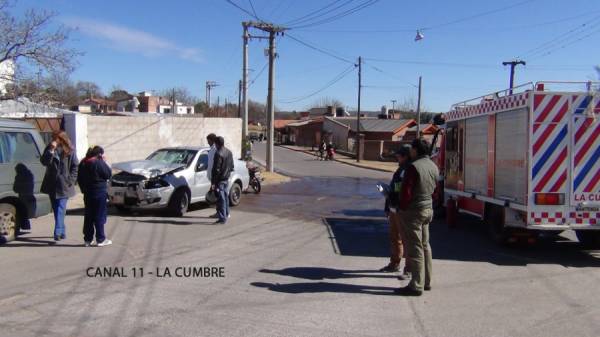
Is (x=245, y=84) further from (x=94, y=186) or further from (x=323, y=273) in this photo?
(x=323, y=273)

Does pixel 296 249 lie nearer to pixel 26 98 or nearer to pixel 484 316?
pixel 484 316

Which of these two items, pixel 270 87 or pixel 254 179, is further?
pixel 270 87

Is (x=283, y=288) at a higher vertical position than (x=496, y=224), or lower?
lower

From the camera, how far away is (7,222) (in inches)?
335

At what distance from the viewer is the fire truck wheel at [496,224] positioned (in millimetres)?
9219

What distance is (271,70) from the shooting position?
Result: 85.7ft

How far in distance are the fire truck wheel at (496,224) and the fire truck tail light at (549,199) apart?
978 mm

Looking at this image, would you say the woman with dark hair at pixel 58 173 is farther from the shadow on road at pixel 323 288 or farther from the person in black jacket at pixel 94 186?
the shadow on road at pixel 323 288

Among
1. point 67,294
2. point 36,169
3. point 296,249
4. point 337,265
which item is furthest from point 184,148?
point 67,294

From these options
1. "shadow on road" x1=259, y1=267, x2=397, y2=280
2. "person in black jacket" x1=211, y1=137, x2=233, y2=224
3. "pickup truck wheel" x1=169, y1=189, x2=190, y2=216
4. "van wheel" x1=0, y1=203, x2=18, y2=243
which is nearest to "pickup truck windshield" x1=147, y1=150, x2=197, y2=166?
"pickup truck wheel" x1=169, y1=189, x2=190, y2=216

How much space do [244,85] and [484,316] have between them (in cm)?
2322

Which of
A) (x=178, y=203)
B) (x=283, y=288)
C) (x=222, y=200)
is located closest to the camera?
(x=283, y=288)

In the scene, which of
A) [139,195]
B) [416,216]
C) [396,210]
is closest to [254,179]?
[139,195]

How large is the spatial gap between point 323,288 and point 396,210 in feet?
4.22
